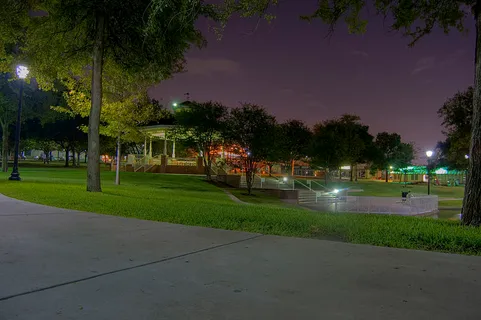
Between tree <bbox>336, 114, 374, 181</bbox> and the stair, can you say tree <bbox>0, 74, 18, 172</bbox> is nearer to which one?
the stair

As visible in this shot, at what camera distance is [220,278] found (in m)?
4.62

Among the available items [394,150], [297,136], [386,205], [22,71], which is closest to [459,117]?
[386,205]

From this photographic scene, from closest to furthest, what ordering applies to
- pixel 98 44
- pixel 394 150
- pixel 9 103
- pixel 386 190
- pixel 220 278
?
pixel 220 278 < pixel 98 44 < pixel 9 103 < pixel 386 190 < pixel 394 150

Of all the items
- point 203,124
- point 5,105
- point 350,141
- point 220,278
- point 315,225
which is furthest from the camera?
point 350,141

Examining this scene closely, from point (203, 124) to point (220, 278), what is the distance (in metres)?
29.8

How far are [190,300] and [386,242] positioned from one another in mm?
4407

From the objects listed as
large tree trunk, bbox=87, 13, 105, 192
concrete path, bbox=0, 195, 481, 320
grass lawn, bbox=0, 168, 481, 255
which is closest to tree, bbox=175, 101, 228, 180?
large tree trunk, bbox=87, 13, 105, 192

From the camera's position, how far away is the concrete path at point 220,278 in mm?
3615

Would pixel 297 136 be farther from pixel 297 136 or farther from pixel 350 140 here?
pixel 350 140

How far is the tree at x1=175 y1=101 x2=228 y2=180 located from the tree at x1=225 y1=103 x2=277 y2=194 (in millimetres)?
2033

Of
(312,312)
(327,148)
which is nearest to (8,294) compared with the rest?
(312,312)

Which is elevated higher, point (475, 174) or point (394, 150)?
point (394, 150)

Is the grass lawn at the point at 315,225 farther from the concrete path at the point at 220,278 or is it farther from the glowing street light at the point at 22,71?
Answer: the glowing street light at the point at 22,71

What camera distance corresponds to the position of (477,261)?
5703 millimetres
